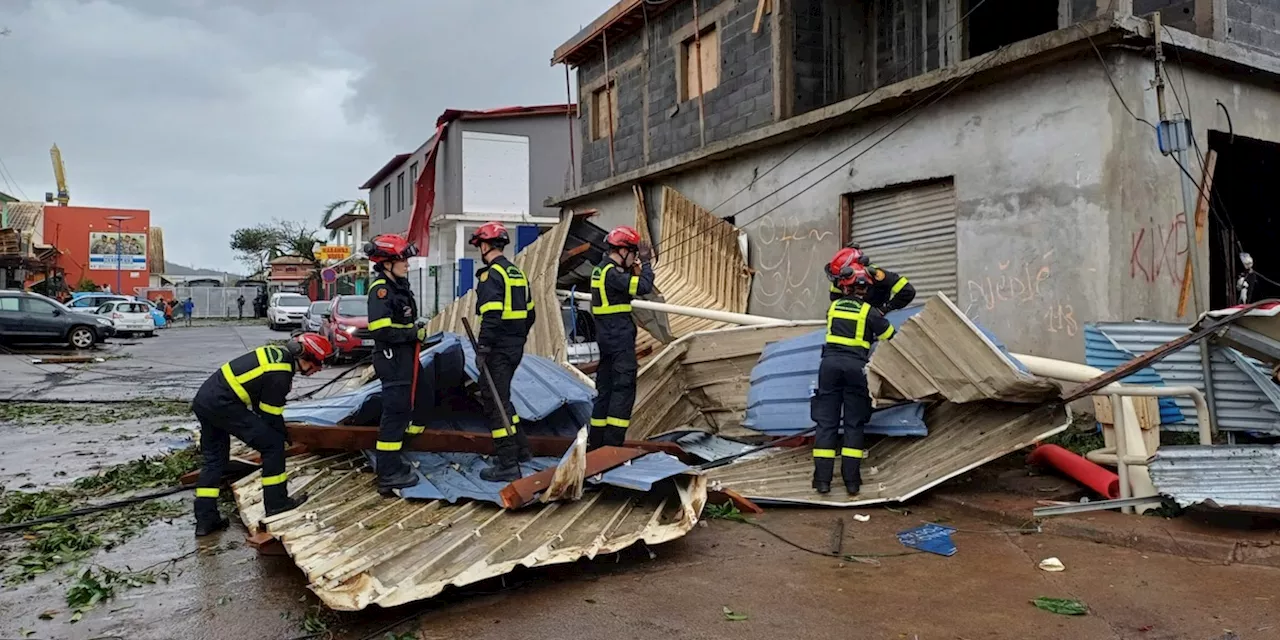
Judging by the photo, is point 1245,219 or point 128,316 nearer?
point 1245,219

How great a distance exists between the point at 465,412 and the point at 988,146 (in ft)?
18.3

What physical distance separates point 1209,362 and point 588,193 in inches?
460

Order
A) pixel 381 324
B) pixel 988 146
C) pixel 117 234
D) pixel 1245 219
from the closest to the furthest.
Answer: pixel 381 324 → pixel 988 146 → pixel 1245 219 → pixel 117 234

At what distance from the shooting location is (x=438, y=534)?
429cm

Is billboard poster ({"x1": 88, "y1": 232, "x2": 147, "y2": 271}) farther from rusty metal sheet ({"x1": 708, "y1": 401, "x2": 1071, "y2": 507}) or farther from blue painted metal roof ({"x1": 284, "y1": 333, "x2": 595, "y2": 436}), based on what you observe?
rusty metal sheet ({"x1": 708, "y1": 401, "x2": 1071, "y2": 507})

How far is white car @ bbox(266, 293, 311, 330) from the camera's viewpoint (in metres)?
31.0

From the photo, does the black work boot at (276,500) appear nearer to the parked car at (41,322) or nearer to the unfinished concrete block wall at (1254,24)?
the unfinished concrete block wall at (1254,24)

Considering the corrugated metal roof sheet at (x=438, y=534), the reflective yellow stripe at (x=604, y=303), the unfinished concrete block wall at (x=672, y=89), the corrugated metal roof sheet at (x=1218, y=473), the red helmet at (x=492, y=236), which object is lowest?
the corrugated metal roof sheet at (x=438, y=534)

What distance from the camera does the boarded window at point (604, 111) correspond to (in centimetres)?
Result: 1558

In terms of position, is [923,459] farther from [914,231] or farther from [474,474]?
[914,231]

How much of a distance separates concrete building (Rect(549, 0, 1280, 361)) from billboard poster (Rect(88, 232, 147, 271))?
140 ft

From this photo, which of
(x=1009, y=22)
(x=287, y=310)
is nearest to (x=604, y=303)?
(x=1009, y=22)

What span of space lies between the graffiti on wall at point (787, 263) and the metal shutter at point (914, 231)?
1.81 feet

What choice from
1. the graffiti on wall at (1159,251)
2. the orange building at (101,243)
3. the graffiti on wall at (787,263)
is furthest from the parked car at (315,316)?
the orange building at (101,243)
